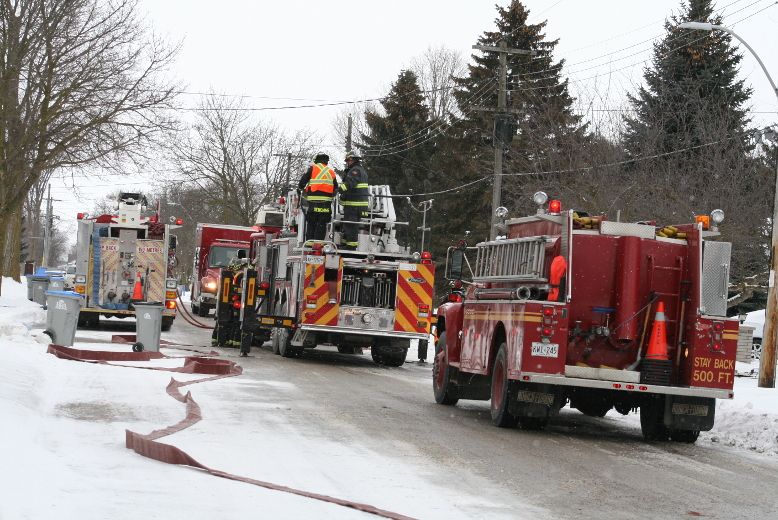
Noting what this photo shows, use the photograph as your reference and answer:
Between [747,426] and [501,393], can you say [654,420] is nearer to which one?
[747,426]

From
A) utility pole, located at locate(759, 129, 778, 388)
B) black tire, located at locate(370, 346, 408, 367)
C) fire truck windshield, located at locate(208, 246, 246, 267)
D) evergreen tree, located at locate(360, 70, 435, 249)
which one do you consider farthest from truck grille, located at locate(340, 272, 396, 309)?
evergreen tree, located at locate(360, 70, 435, 249)

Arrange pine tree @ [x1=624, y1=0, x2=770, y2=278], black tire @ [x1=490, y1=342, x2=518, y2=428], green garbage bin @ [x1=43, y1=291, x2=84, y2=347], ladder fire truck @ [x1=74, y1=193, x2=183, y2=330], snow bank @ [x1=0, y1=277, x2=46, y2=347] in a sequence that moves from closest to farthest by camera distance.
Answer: black tire @ [x1=490, y1=342, x2=518, y2=428]
snow bank @ [x1=0, y1=277, x2=46, y2=347]
green garbage bin @ [x1=43, y1=291, x2=84, y2=347]
ladder fire truck @ [x1=74, y1=193, x2=183, y2=330]
pine tree @ [x1=624, y1=0, x2=770, y2=278]

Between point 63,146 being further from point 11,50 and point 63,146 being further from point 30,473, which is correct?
point 30,473

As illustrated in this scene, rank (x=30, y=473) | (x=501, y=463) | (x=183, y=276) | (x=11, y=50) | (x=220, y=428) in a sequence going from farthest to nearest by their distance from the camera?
1. (x=183, y=276)
2. (x=11, y=50)
3. (x=220, y=428)
4. (x=501, y=463)
5. (x=30, y=473)

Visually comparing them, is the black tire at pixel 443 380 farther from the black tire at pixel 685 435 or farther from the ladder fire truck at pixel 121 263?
the ladder fire truck at pixel 121 263

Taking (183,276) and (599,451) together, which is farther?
(183,276)

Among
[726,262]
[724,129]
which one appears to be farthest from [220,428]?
[724,129]

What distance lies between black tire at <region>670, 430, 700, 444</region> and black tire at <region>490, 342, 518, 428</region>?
184 cm

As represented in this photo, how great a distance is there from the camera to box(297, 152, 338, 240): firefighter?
2234 centimetres

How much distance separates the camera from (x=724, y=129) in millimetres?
35312

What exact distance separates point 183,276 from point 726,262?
93.3 meters

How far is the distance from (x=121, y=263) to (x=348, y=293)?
960 centimetres

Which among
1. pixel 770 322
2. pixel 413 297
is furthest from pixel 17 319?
pixel 770 322

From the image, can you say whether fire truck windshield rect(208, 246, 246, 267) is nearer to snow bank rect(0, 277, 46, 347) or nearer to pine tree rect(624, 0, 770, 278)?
snow bank rect(0, 277, 46, 347)
